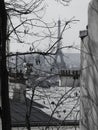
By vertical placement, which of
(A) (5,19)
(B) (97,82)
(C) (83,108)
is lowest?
(C) (83,108)

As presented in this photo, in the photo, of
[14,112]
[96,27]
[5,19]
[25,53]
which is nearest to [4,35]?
[5,19]

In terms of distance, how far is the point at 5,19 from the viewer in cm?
709

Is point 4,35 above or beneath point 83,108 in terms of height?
above

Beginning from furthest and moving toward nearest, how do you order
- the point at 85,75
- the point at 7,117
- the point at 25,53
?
the point at 85,75
the point at 25,53
the point at 7,117

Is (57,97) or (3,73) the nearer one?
(3,73)

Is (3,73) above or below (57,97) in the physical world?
above

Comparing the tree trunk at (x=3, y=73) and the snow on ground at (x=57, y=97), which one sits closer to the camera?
the tree trunk at (x=3, y=73)

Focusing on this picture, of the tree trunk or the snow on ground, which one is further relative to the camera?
the snow on ground

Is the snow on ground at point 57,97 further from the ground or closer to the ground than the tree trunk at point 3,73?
closer to the ground

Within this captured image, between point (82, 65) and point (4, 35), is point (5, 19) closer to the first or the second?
point (4, 35)

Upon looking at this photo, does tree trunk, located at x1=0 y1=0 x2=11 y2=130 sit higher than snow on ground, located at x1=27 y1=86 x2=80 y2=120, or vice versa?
tree trunk, located at x1=0 y1=0 x2=11 y2=130

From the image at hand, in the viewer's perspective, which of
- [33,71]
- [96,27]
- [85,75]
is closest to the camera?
[33,71]

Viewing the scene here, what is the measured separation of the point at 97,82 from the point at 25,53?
88.9 inches

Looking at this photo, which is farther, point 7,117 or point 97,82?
point 97,82
